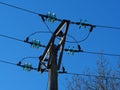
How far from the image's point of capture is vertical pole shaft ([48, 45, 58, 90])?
1152 cm

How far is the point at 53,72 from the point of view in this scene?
39.0ft

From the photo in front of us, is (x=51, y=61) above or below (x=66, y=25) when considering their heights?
below

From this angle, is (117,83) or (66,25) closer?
(66,25)

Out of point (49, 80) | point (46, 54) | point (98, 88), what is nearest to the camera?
point (49, 80)

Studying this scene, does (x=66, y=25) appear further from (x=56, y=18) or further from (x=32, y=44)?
(x=32, y=44)

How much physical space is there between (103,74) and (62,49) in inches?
448

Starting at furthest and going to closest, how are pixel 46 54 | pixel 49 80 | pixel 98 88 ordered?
pixel 98 88 < pixel 46 54 < pixel 49 80

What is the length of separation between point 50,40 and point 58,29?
0.41 meters

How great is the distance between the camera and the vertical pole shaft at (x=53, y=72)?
11516mm

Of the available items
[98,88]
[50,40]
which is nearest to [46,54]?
[50,40]

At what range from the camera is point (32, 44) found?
12.9 m

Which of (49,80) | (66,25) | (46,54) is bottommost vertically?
(49,80)

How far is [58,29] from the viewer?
40.7ft

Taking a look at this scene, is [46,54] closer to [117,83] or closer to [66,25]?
[66,25]
